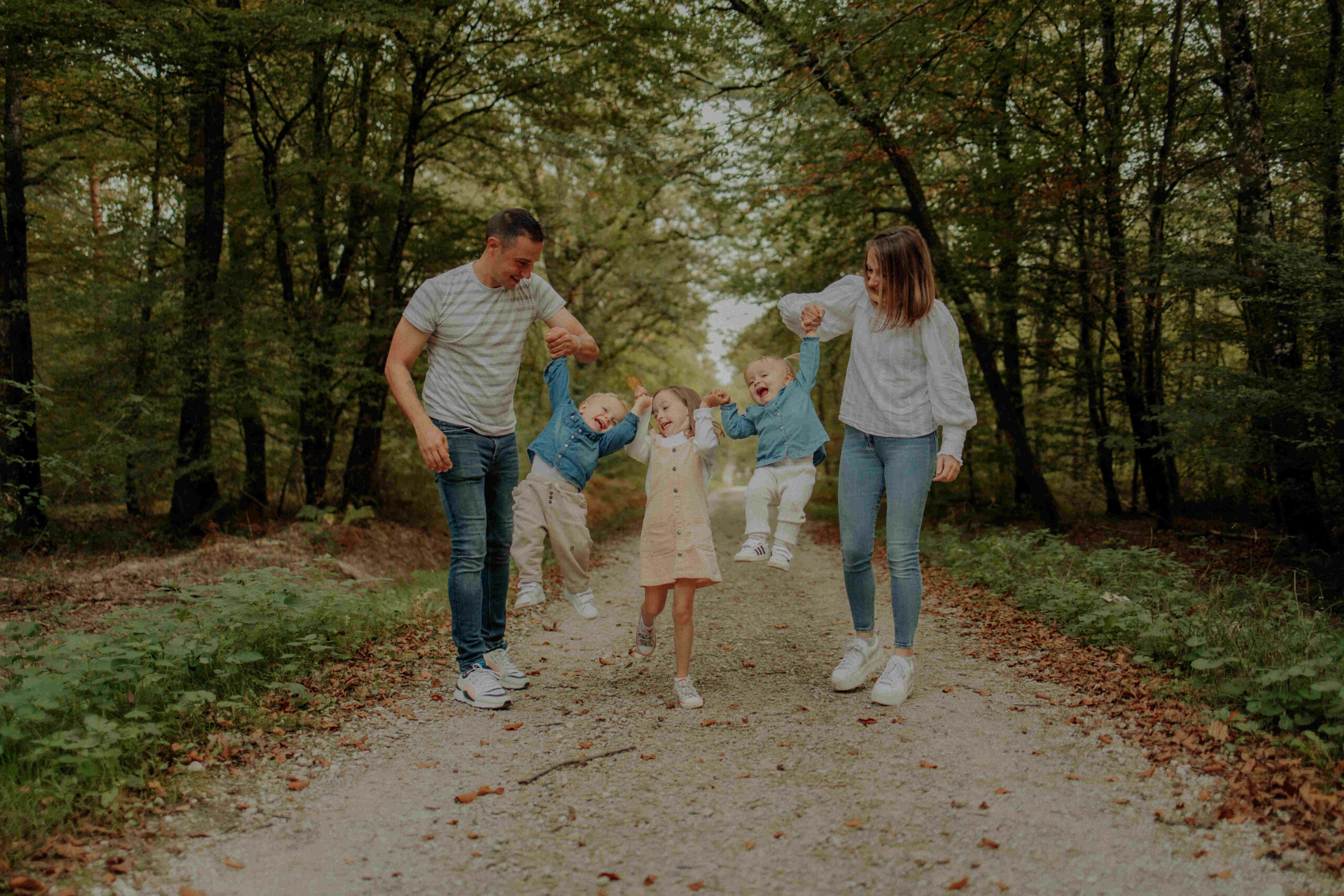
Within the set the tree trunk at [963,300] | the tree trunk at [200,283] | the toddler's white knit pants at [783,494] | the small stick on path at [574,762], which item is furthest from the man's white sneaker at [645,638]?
the tree trunk at [200,283]

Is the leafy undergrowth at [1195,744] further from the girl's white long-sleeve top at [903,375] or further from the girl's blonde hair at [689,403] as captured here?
the girl's blonde hair at [689,403]

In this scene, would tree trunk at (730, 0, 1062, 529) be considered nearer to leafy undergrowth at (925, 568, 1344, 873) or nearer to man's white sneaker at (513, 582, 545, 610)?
leafy undergrowth at (925, 568, 1344, 873)

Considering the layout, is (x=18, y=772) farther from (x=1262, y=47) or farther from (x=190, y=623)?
(x=1262, y=47)

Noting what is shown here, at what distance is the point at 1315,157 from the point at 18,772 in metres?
10.0

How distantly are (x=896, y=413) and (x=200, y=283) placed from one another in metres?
10.6

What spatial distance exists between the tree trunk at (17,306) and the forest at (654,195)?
63 mm

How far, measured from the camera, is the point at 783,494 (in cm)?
451

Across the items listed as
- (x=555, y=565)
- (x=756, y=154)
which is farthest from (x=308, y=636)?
(x=756, y=154)

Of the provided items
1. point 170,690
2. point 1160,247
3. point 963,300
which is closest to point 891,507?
point 170,690

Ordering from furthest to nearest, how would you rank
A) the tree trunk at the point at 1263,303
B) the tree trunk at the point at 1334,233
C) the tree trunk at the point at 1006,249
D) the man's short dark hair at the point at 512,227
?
the tree trunk at the point at 1006,249 < the tree trunk at the point at 1263,303 < the tree trunk at the point at 1334,233 < the man's short dark hair at the point at 512,227

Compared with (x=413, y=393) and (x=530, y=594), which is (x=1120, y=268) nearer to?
(x=530, y=594)

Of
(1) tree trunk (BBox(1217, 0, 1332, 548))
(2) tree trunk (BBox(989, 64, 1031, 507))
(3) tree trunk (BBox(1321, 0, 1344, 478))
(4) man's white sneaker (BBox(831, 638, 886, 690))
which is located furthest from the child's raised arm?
(2) tree trunk (BBox(989, 64, 1031, 507))

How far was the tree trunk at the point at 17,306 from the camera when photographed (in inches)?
432

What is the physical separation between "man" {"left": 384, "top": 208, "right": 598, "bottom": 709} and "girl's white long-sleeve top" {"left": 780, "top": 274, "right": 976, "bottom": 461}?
1.42 m
